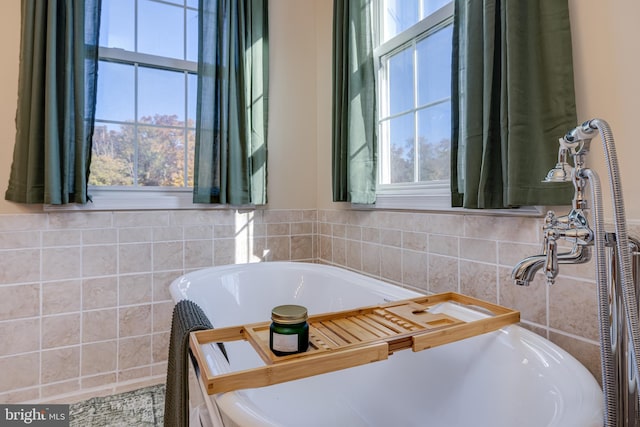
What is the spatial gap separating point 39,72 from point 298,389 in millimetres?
1995

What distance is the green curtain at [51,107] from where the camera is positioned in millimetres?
1779

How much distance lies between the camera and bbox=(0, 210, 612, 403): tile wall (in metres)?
1.58

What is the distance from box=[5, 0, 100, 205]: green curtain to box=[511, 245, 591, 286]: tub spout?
2018 millimetres

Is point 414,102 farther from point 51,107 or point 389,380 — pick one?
point 51,107

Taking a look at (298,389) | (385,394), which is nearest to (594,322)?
(385,394)

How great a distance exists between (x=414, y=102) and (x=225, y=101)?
114cm

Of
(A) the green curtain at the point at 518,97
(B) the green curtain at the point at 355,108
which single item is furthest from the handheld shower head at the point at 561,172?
(B) the green curtain at the point at 355,108

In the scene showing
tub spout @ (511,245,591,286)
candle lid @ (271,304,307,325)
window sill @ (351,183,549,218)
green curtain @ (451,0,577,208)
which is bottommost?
candle lid @ (271,304,307,325)

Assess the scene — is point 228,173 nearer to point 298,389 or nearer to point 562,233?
point 298,389

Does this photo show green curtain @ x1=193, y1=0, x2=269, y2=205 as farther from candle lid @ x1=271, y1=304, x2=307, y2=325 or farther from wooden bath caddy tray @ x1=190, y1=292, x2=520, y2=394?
candle lid @ x1=271, y1=304, x2=307, y2=325

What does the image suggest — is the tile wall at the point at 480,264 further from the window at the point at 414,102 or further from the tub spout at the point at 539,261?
the tub spout at the point at 539,261

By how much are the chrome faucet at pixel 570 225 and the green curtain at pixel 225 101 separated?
179 centimetres

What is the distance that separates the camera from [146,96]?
2.21 metres

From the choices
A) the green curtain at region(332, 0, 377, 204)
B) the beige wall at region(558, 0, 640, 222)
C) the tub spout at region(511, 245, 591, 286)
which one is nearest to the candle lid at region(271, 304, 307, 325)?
the tub spout at region(511, 245, 591, 286)
